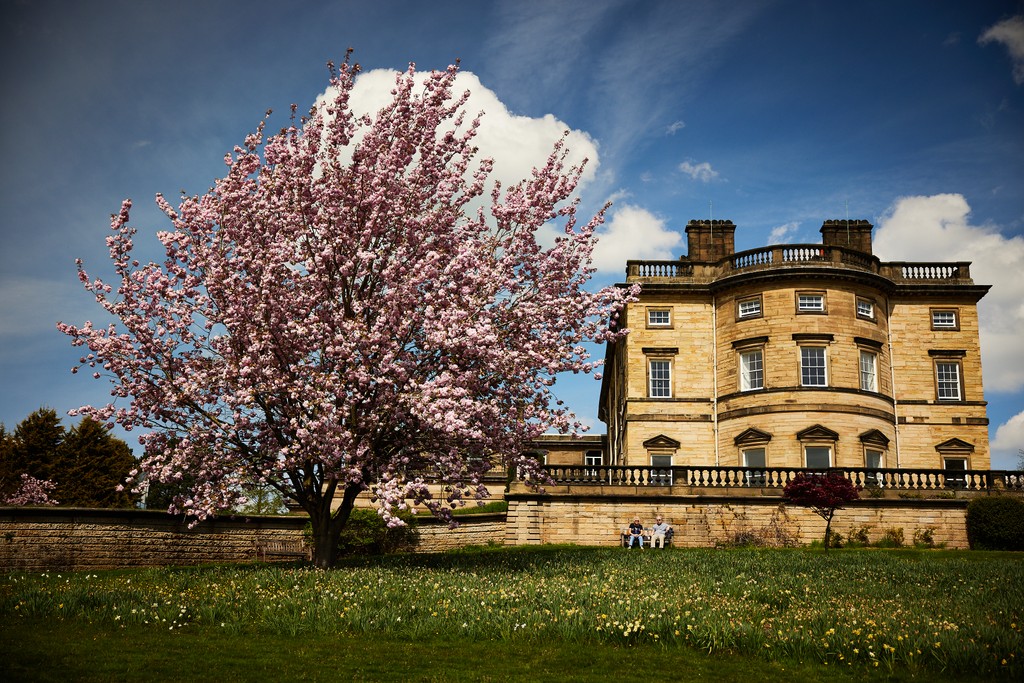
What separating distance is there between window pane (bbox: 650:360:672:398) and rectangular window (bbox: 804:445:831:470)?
7.60m

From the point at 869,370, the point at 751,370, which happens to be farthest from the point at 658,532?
the point at 869,370

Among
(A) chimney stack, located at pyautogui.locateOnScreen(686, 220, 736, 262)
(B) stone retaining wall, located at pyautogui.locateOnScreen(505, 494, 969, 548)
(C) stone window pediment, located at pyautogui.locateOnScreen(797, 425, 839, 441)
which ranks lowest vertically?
(B) stone retaining wall, located at pyautogui.locateOnScreen(505, 494, 969, 548)

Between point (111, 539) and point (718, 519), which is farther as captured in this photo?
point (718, 519)

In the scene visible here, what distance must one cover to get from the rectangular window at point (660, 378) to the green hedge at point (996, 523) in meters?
16.3

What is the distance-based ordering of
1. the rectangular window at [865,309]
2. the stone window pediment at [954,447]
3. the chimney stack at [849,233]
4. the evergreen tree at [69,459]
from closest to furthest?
the stone window pediment at [954,447] < the rectangular window at [865,309] < the chimney stack at [849,233] < the evergreen tree at [69,459]

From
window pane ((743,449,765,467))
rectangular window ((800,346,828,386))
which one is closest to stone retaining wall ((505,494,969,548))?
window pane ((743,449,765,467))

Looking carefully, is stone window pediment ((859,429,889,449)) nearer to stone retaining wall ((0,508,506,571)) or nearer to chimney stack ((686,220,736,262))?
chimney stack ((686,220,736,262))

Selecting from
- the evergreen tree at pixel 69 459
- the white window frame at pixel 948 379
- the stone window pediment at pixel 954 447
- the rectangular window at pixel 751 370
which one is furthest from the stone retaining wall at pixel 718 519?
the evergreen tree at pixel 69 459

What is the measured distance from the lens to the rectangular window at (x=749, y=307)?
43.1m

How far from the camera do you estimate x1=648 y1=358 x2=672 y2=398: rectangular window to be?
43.9 metres

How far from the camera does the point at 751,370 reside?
4272cm

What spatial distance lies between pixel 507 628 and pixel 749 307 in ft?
113

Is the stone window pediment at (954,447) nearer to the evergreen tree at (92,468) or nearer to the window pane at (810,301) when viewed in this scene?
the window pane at (810,301)

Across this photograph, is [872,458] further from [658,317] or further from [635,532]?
[635,532]
